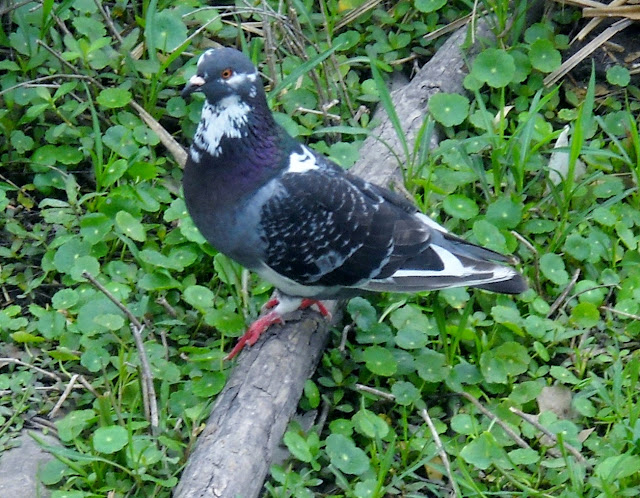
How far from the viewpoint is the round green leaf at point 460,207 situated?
4742 mm

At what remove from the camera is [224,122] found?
12.5 ft

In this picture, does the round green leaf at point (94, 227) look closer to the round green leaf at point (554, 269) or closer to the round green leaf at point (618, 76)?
the round green leaf at point (554, 269)

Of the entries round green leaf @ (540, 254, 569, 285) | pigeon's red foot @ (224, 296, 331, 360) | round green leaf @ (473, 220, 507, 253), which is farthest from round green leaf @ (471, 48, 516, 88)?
pigeon's red foot @ (224, 296, 331, 360)

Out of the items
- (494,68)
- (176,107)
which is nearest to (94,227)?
(176,107)

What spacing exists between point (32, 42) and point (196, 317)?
193 cm

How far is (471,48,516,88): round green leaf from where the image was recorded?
530 cm

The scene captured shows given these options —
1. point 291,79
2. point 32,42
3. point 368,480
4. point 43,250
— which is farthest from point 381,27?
point 368,480

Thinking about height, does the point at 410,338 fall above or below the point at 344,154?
below

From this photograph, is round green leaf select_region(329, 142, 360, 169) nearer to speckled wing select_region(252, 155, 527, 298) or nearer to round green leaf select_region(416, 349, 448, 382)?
speckled wing select_region(252, 155, 527, 298)

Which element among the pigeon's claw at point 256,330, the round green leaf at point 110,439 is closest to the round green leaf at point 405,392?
the pigeon's claw at point 256,330

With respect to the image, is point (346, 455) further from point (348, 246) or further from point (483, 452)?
point (348, 246)

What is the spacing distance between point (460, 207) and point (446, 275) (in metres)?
0.82

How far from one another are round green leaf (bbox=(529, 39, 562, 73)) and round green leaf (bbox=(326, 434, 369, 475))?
8.87 feet

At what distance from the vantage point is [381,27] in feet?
19.3
